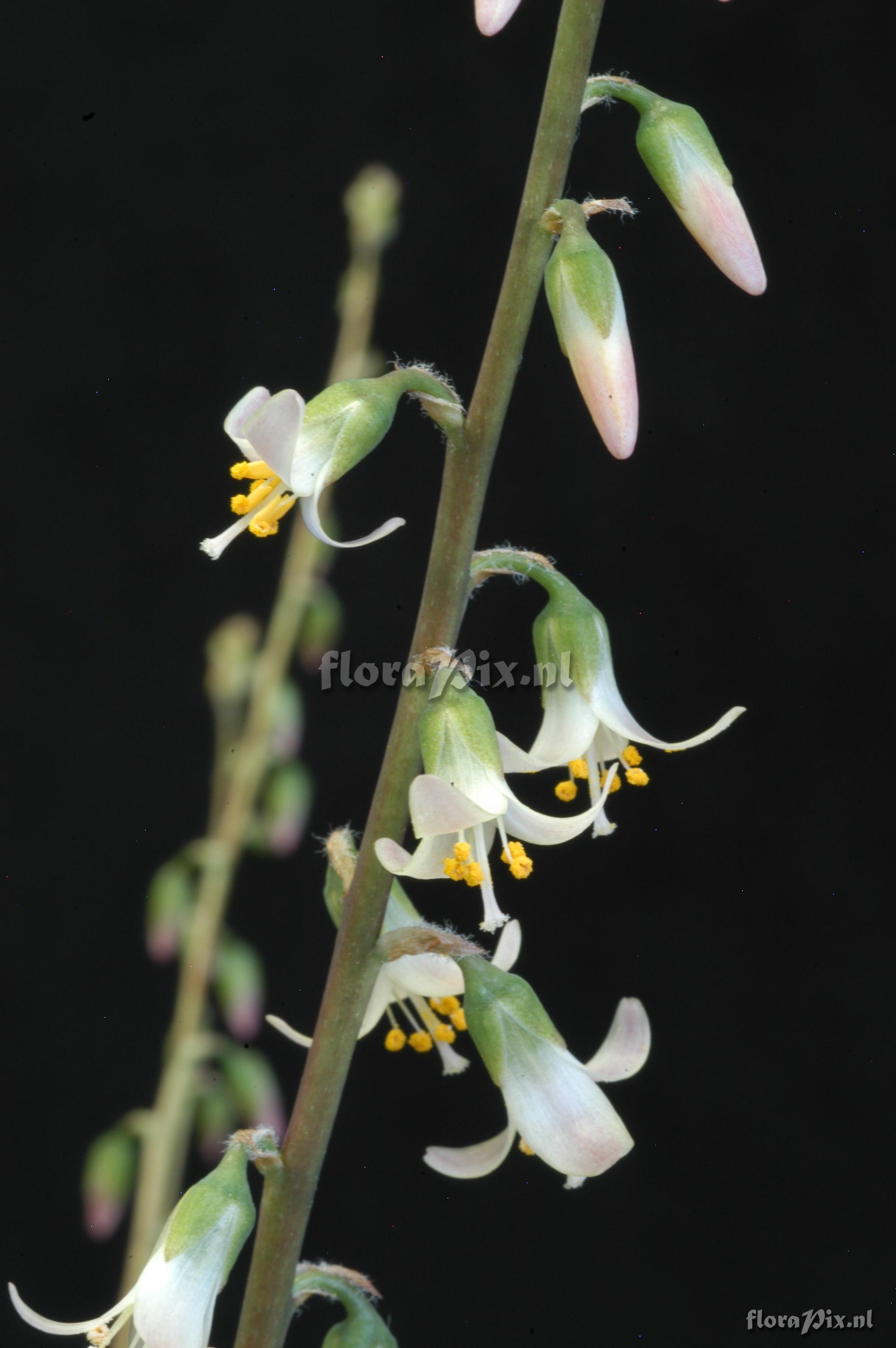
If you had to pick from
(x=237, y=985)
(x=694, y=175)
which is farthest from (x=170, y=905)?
(x=694, y=175)

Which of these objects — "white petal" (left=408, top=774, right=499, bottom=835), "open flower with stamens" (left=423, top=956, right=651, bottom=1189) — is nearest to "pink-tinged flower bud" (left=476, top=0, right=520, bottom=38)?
"white petal" (left=408, top=774, right=499, bottom=835)

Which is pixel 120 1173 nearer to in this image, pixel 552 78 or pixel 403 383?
pixel 403 383

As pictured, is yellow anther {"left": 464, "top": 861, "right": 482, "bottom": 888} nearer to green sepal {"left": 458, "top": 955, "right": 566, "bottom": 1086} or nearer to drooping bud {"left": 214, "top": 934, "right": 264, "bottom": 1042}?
green sepal {"left": 458, "top": 955, "right": 566, "bottom": 1086}

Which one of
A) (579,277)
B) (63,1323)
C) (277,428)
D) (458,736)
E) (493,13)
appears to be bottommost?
(63,1323)

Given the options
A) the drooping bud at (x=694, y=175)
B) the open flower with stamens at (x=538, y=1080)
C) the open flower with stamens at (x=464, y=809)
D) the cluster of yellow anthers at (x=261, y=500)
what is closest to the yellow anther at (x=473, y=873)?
the open flower with stamens at (x=464, y=809)

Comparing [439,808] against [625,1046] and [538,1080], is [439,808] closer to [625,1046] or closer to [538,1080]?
[538,1080]

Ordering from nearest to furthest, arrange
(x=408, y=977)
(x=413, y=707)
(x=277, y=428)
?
1. (x=277, y=428)
2. (x=413, y=707)
3. (x=408, y=977)
